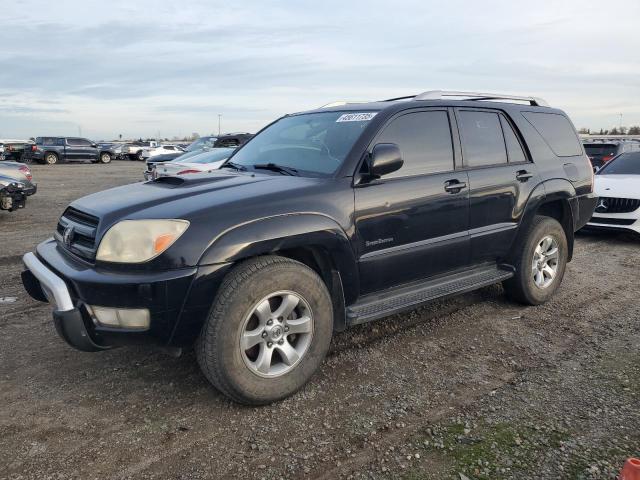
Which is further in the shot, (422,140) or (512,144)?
(512,144)

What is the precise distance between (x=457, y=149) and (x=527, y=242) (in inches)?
46.0

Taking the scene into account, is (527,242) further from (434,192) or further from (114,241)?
(114,241)

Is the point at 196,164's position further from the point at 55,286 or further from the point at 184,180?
the point at 55,286

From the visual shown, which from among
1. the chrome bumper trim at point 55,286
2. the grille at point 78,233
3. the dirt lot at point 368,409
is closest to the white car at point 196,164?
the dirt lot at point 368,409

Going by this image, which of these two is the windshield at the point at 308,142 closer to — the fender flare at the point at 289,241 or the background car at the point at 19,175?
the fender flare at the point at 289,241

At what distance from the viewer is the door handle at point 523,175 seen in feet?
14.6

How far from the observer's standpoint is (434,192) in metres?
3.78

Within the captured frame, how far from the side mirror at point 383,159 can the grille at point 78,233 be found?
68.4 inches

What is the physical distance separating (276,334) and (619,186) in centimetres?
687

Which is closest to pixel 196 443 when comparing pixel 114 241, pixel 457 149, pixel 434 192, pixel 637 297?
pixel 114 241

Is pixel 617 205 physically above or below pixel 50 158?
above

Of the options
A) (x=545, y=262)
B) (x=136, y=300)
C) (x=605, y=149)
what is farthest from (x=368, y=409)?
(x=605, y=149)

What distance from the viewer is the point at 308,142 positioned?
3.93 meters

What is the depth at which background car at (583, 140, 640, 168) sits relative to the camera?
12.4m
